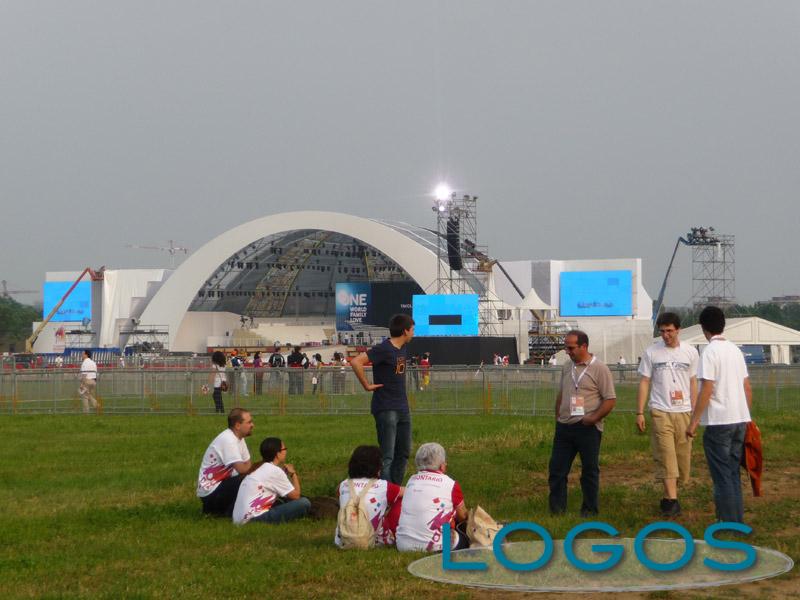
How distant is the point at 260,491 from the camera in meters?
9.55

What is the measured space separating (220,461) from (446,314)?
5096cm

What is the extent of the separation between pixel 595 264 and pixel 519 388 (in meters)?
63.4

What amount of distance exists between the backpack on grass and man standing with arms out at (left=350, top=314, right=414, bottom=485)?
2.08 meters

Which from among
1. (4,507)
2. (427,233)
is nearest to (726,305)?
(427,233)

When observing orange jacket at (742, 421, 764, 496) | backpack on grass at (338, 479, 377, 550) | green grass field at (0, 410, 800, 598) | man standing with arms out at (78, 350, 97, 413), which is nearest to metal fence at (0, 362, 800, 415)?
man standing with arms out at (78, 350, 97, 413)

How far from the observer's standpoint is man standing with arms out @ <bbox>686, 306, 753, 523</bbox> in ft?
27.5

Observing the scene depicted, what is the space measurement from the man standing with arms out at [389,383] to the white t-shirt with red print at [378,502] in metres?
1.93

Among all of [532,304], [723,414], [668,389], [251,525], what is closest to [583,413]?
[668,389]

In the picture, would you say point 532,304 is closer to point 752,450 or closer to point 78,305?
point 78,305

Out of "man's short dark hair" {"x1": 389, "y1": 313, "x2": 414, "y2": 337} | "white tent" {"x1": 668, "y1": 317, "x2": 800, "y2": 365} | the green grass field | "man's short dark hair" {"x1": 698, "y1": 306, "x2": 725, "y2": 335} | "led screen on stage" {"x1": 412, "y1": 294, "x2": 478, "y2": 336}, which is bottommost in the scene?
the green grass field

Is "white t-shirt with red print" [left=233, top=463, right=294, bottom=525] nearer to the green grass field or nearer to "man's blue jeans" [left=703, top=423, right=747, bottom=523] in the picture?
the green grass field

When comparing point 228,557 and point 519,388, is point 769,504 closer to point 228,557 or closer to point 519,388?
point 228,557

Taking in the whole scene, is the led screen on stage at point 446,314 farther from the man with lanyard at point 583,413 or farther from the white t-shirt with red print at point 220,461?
the man with lanyard at point 583,413

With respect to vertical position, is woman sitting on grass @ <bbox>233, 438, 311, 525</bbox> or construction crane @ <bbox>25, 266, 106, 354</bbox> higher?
construction crane @ <bbox>25, 266, 106, 354</bbox>
